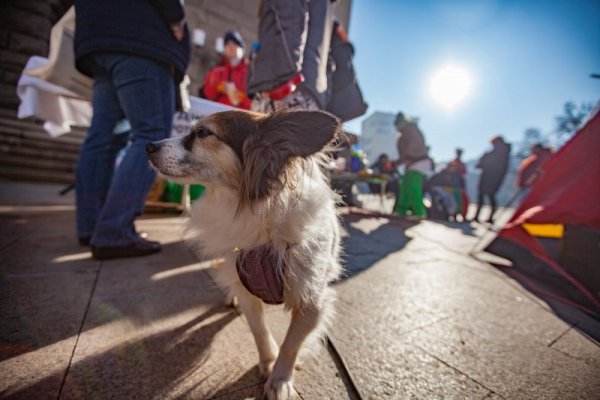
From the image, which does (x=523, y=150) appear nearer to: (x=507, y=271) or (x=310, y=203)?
(x=507, y=271)

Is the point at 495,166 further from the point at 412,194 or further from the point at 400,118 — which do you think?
the point at 400,118

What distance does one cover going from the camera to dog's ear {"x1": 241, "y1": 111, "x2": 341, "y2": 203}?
1.06 m

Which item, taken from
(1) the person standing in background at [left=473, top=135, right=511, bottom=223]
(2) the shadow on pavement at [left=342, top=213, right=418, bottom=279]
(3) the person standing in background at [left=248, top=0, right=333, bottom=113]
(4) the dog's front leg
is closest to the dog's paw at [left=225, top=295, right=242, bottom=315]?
(4) the dog's front leg

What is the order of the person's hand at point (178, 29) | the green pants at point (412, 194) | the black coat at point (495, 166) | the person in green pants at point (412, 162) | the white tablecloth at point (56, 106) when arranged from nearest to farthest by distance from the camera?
1. the person's hand at point (178, 29)
2. the white tablecloth at point (56, 106)
3. the person in green pants at point (412, 162)
4. the green pants at point (412, 194)
5. the black coat at point (495, 166)

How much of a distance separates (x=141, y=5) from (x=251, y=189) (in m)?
1.63

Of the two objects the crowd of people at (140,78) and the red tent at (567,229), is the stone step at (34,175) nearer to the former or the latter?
the crowd of people at (140,78)

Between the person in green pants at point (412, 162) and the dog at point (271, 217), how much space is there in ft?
14.4

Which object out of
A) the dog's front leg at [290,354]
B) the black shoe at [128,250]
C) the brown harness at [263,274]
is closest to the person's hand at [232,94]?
the black shoe at [128,250]

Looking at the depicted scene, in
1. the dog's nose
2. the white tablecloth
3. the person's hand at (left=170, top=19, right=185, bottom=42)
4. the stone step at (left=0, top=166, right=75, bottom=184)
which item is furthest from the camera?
the stone step at (left=0, top=166, right=75, bottom=184)

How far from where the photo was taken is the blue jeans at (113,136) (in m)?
1.82

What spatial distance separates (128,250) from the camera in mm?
1959

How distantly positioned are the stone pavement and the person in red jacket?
2053 mm

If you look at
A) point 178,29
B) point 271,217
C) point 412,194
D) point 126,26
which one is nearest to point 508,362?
point 271,217

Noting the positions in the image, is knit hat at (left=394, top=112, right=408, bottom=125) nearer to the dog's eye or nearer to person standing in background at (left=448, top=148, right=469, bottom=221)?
person standing in background at (left=448, top=148, right=469, bottom=221)
